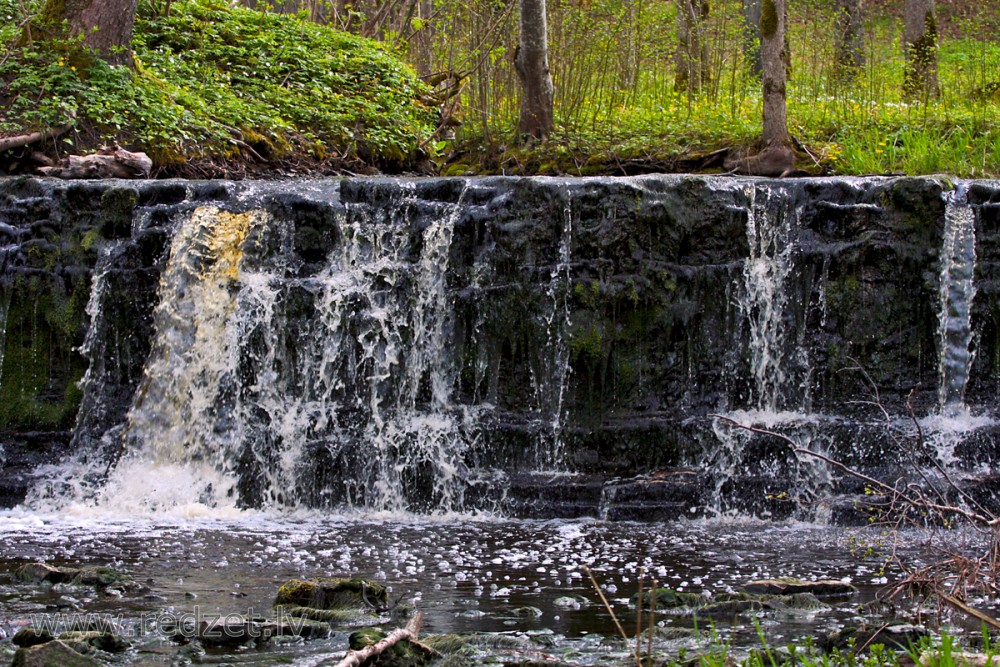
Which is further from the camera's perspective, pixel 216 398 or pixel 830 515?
pixel 216 398

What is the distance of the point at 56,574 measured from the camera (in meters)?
5.33

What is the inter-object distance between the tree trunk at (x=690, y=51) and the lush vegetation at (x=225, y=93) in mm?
3401

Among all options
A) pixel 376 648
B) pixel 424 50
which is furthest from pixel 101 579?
pixel 424 50

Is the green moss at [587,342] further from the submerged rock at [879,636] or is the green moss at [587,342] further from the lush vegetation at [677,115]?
the submerged rock at [879,636]

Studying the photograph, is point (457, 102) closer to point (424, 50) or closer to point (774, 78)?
point (424, 50)

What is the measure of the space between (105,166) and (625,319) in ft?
16.4

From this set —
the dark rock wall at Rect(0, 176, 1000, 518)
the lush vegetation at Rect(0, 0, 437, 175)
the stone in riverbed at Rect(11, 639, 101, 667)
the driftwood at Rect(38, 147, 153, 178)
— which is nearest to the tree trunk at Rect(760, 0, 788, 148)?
the dark rock wall at Rect(0, 176, 1000, 518)

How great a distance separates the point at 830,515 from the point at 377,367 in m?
3.42

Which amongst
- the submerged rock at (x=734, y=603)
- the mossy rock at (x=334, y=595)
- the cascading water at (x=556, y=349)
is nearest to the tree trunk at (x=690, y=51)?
the cascading water at (x=556, y=349)

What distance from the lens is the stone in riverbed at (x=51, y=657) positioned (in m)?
3.68

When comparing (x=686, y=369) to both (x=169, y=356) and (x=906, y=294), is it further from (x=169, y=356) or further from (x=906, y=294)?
(x=169, y=356)

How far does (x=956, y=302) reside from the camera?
828 centimetres

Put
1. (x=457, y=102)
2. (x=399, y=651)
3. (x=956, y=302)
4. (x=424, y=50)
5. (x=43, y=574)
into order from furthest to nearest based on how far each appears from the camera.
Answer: (x=424, y=50)
(x=457, y=102)
(x=956, y=302)
(x=43, y=574)
(x=399, y=651)

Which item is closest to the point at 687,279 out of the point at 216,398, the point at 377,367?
the point at 377,367
